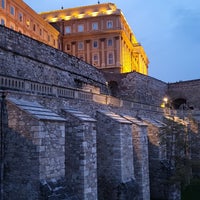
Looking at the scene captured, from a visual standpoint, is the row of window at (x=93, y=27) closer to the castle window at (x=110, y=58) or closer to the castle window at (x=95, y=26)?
the castle window at (x=95, y=26)

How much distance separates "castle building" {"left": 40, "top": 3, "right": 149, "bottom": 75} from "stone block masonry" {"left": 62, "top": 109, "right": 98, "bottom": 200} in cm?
4516

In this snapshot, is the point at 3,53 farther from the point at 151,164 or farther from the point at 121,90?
the point at 121,90

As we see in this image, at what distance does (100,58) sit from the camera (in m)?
63.5

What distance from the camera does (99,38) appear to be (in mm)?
63938

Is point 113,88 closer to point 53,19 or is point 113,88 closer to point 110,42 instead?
point 110,42

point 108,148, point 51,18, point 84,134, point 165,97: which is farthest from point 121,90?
point 51,18

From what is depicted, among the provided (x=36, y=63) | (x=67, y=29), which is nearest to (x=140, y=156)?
(x=36, y=63)

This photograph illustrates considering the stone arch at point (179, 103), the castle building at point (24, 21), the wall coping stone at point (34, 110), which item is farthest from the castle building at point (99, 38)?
the wall coping stone at point (34, 110)

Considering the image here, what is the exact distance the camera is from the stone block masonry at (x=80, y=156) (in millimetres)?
15930

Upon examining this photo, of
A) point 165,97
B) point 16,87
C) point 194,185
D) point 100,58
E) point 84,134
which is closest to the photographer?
point 16,87

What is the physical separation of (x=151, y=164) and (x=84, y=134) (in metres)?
11.1

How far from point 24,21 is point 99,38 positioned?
1582 cm

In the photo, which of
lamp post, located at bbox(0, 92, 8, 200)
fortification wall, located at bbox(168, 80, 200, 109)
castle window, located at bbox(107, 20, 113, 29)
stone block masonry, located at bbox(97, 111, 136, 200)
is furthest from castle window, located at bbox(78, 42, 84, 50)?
lamp post, located at bbox(0, 92, 8, 200)

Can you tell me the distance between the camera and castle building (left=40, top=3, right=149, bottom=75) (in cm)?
6244
